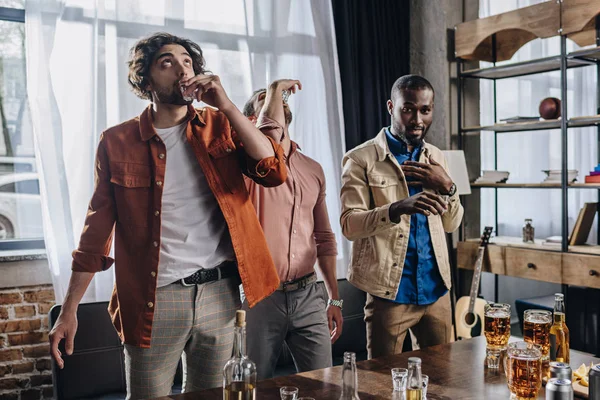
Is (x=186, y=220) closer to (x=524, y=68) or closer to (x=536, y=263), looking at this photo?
(x=536, y=263)

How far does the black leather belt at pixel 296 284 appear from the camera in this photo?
220cm

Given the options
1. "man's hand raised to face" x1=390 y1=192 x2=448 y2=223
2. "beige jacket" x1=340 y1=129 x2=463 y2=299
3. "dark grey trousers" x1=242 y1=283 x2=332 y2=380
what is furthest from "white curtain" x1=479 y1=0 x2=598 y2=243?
"dark grey trousers" x1=242 y1=283 x2=332 y2=380

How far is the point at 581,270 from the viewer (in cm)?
334

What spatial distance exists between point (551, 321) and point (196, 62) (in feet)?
4.21

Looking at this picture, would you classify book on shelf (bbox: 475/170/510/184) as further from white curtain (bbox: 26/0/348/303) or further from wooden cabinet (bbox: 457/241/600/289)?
white curtain (bbox: 26/0/348/303)

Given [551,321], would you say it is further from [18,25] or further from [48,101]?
[18,25]

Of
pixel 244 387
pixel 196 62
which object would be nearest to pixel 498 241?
pixel 196 62

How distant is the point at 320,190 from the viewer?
8.10 feet

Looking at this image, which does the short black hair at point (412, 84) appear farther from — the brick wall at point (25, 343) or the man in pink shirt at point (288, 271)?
the brick wall at point (25, 343)

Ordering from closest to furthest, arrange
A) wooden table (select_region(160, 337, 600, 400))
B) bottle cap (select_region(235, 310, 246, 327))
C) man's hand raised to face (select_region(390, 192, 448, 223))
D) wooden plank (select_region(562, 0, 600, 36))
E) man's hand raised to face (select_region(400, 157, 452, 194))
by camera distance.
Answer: bottle cap (select_region(235, 310, 246, 327)), wooden table (select_region(160, 337, 600, 400)), man's hand raised to face (select_region(390, 192, 448, 223)), man's hand raised to face (select_region(400, 157, 452, 194)), wooden plank (select_region(562, 0, 600, 36))

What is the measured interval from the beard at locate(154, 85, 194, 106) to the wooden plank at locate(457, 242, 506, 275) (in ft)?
8.27

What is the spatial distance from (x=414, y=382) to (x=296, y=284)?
3.19 feet

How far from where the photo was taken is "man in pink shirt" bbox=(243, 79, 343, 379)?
2180 mm

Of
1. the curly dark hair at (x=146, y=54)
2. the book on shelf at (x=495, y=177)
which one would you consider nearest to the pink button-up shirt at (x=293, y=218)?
the curly dark hair at (x=146, y=54)
